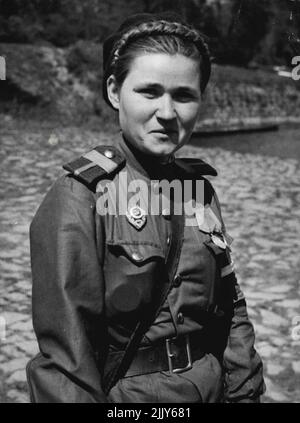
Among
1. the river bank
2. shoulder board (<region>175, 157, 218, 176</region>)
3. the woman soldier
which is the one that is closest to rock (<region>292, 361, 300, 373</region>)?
the woman soldier

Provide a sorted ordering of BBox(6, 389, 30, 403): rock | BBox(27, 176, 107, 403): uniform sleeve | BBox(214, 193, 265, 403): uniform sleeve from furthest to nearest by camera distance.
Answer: BBox(6, 389, 30, 403): rock < BBox(214, 193, 265, 403): uniform sleeve < BBox(27, 176, 107, 403): uniform sleeve

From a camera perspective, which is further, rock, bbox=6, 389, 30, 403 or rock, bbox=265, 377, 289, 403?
rock, bbox=265, 377, 289, 403

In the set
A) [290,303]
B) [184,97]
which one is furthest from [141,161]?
[290,303]

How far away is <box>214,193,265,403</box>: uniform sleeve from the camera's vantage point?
1916 mm

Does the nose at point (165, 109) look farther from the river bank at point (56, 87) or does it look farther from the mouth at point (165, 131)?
the river bank at point (56, 87)

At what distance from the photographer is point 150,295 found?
165cm

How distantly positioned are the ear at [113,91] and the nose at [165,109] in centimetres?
20

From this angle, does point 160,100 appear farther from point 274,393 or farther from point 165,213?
point 274,393

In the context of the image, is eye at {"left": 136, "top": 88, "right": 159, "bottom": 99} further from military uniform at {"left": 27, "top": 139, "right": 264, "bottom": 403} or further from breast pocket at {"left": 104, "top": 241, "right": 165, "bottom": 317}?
breast pocket at {"left": 104, "top": 241, "right": 165, "bottom": 317}

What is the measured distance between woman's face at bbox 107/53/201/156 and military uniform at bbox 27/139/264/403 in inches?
6.4

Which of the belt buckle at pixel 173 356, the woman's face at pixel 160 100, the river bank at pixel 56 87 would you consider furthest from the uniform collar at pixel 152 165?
the river bank at pixel 56 87

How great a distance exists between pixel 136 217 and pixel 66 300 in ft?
1.22

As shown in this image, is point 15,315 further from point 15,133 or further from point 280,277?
point 15,133

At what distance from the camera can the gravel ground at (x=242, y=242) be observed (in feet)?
12.4
